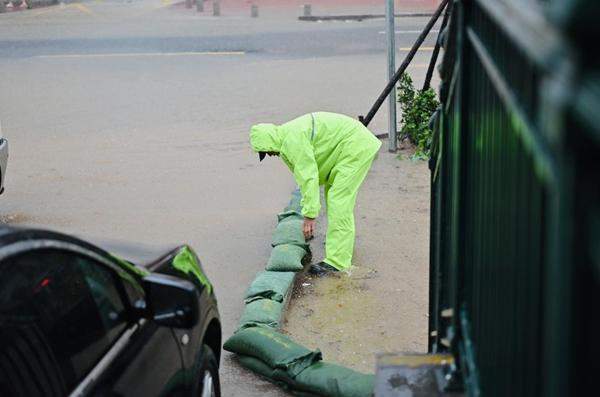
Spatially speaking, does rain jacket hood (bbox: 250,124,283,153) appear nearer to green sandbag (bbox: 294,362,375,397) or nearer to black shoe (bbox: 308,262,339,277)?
black shoe (bbox: 308,262,339,277)

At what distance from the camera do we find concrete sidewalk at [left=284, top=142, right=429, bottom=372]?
6531 millimetres

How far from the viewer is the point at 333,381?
Answer: 542 centimetres

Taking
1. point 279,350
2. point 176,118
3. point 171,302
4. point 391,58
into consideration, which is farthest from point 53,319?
point 176,118

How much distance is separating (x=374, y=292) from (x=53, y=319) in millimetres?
4471

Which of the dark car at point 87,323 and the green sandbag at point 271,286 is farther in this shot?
the green sandbag at point 271,286

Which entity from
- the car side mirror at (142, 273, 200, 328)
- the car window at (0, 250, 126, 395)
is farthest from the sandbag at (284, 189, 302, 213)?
the car window at (0, 250, 126, 395)

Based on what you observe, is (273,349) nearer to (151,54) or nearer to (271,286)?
(271,286)

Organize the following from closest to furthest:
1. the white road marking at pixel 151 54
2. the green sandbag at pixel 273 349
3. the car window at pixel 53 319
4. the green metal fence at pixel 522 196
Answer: the green metal fence at pixel 522 196 < the car window at pixel 53 319 < the green sandbag at pixel 273 349 < the white road marking at pixel 151 54

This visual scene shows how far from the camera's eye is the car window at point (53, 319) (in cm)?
291

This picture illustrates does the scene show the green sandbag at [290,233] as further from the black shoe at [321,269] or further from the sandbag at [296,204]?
the sandbag at [296,204]

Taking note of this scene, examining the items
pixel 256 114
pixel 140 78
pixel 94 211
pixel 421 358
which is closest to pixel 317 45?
pixel 140 78

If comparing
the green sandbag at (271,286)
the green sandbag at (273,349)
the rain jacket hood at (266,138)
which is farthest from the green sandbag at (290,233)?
the green sandbag at (273,349)

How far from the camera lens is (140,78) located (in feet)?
58.0

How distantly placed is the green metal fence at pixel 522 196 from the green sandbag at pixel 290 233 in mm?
3607
